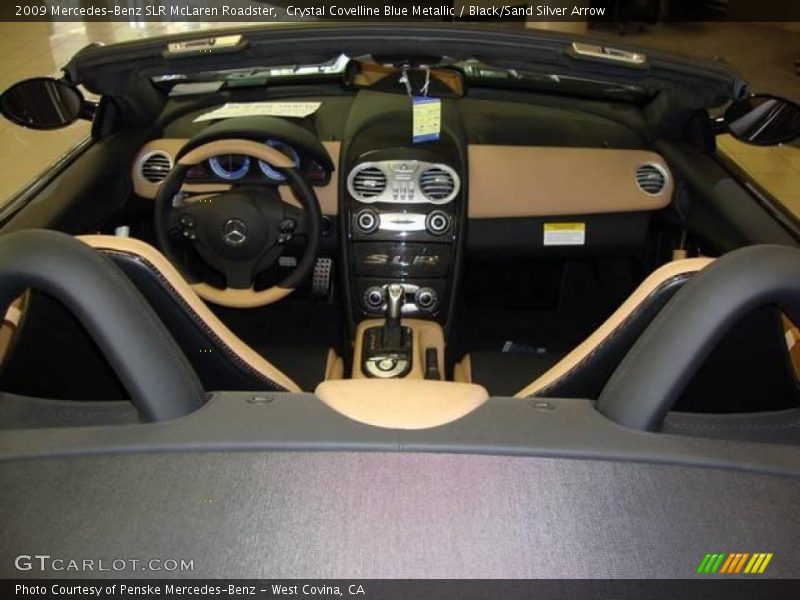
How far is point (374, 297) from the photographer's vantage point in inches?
93.1

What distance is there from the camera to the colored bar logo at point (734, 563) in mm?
733

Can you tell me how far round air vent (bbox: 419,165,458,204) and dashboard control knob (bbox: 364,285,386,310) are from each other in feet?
1.16

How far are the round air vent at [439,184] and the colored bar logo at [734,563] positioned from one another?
164cm

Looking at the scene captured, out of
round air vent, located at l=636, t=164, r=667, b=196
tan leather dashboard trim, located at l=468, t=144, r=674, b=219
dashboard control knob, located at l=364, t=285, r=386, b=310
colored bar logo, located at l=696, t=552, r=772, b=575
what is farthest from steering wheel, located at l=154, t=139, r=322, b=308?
colored bar logo, located at l=696, t=552, r=772, b=575

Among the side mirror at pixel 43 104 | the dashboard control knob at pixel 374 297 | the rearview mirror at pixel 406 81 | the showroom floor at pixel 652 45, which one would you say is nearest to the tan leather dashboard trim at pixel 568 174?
the rearview mirror at pixel 406 81

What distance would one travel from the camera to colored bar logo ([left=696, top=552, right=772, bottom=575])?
2.40 feet

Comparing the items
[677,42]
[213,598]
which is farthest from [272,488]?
[677,42]

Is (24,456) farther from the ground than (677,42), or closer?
farther from the ground

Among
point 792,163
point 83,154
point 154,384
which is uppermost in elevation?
point 154,384

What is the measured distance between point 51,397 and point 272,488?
55cm

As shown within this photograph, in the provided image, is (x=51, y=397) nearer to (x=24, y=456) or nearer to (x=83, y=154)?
(x=24, y=456)

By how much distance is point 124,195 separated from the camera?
7.54 feet

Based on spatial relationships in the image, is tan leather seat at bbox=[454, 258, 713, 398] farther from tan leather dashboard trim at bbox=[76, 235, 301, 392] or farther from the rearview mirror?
the rearview mirror

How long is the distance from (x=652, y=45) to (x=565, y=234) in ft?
20.6
